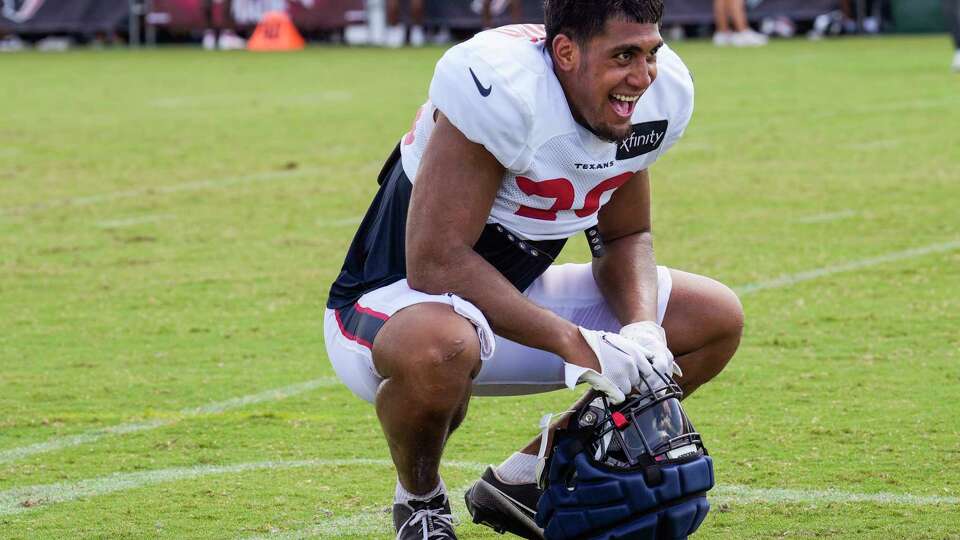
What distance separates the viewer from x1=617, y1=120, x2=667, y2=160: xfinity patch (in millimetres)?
3566

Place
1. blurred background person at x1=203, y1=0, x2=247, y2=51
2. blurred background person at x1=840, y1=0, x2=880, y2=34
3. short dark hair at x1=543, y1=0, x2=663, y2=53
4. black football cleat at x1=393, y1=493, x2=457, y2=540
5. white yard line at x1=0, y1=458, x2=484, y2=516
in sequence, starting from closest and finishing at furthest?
short dark hair at x1=543, y1=0, x2=663, y2=53 → black football cleat at x1=393, y1=493, x2=457, y2=540 → white yard line at x1=0, y1=458, x2=484, y2=516 → blurred background person at x1=840, y1=0, x2=880, y2=34 → blurred background person at x1=203, y1=0, x2=247, y2=51

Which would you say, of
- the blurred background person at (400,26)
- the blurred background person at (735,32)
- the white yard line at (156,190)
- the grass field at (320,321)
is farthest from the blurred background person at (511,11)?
the white yard line at (156,190)

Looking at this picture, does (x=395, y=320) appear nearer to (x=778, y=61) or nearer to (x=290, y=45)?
(x=778, y=61)

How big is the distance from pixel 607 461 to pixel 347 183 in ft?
19.9

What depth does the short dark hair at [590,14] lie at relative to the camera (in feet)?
11.0

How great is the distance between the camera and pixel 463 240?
340 cm

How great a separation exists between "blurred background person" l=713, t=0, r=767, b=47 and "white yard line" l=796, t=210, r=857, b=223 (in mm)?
12085

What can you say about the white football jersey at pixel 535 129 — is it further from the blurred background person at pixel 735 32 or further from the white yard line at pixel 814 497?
the blurred background person at pixel 735 32

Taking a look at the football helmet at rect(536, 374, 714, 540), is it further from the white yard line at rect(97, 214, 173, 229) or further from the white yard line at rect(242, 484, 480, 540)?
the white yard line at rect(97, 214, 173, 229)

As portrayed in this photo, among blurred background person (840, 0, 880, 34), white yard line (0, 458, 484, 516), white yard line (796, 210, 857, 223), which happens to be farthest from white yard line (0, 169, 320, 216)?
blurred background person (840, 0, 880, 34)

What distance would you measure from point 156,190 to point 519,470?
567cm

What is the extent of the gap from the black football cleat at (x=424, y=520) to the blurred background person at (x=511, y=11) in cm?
1694

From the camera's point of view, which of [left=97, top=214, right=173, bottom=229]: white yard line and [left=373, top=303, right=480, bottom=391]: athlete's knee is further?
[left=97, top=214, right=173, bottom=229]: white yard line

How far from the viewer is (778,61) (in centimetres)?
1691
